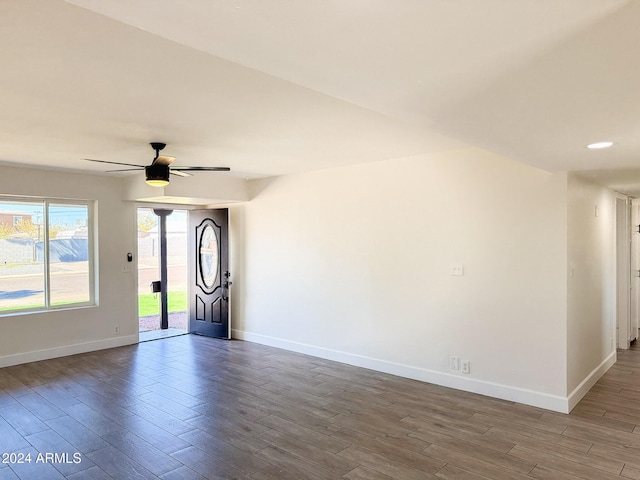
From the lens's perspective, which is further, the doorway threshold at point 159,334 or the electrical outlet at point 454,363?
the doorway threshold at point 159,334

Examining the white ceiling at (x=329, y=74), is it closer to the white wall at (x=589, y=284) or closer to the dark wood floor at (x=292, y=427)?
the white wall at (x=589, y=284)

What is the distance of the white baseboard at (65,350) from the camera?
5.41 metres

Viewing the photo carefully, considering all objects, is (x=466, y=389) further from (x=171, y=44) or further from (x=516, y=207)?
(x=171, y=44)

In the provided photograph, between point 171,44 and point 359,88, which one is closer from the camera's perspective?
point 359,88

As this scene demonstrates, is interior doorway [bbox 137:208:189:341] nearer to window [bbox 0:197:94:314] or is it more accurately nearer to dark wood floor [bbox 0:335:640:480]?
window [bbox 0:197:94:314]

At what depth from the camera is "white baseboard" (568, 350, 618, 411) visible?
396 cm

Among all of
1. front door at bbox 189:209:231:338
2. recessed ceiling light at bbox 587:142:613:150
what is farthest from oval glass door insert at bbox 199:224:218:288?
recessed ceiling light at bbox 587:142:613:150

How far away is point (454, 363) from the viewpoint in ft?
14.7

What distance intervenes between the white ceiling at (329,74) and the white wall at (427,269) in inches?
28.6

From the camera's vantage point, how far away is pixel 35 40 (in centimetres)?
193

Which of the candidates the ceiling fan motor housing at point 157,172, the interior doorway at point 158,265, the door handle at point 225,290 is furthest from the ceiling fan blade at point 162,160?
the interior doorway at point 158,265

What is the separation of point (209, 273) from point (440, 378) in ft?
13.9

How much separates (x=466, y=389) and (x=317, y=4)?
13.8 feet

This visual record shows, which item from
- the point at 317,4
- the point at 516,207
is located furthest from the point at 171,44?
the point at 516,207
